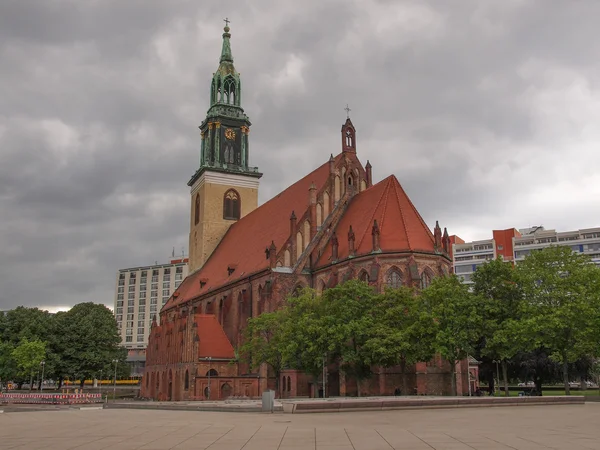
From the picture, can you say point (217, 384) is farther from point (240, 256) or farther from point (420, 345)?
point (420, 345)

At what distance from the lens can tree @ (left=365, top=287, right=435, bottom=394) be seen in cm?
3797

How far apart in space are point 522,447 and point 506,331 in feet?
84.5

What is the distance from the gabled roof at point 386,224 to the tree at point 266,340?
305 inches

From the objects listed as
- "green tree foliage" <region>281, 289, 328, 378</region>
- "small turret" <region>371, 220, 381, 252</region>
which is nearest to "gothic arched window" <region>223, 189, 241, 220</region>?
"small turret" <region>371, 220, 381, 252</region>

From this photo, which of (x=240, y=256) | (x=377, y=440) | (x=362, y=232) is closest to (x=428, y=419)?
(x=377, y=440)

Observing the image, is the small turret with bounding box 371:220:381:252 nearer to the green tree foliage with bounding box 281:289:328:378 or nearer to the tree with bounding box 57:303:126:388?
the green tree foliage with bounding box 281:289:328:378

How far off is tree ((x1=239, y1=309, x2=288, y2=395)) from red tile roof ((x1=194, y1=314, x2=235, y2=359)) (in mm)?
5861

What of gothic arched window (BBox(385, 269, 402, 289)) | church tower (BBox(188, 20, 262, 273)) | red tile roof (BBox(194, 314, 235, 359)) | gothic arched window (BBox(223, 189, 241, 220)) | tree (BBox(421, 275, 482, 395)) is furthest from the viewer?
gothic arched window (BBox(223, 189, 241, 220))

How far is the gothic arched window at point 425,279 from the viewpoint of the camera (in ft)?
151

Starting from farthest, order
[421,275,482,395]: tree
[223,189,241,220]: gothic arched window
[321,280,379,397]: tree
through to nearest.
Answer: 1. [223,189,241,220]: gothic arched window
2. [321,280,379,397]: tree
3. [421,275,482,395]: tree

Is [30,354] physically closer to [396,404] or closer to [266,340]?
[266,340]

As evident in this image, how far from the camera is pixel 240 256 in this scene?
63.8m

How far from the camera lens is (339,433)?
16.8m

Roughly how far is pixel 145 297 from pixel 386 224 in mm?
159056
